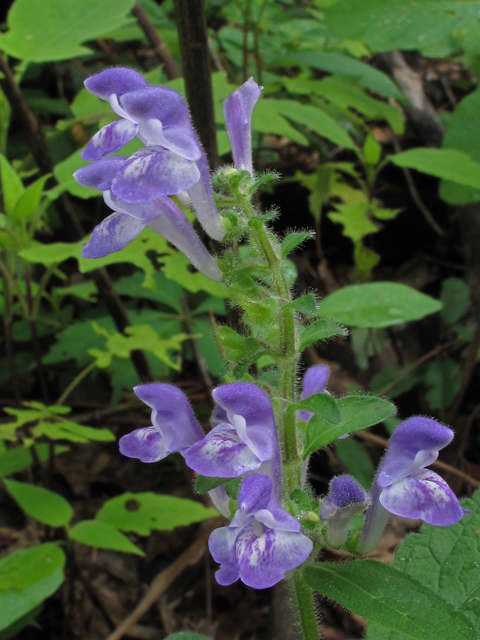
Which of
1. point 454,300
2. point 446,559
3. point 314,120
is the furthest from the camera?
point 454,300

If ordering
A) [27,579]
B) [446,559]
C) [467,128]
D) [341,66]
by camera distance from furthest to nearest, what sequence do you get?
[341,66], [467,128], [27,579], [446,559]

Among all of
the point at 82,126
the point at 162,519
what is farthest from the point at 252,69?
the point at 162,519

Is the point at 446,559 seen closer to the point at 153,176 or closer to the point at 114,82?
the point at 153,176

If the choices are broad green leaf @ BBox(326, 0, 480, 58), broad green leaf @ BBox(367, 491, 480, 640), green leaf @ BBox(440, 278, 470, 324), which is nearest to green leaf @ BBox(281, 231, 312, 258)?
broad green leaf @ BBox(367, 491, 480, 640)

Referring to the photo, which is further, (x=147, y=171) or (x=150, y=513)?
(x=150, y=513)

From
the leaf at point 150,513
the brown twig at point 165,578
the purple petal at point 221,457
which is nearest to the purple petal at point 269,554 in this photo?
the purple petal at point 221,457

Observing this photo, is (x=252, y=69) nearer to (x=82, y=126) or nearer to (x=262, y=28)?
(x=262, y=28)

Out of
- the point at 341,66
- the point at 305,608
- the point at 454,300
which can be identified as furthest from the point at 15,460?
the point at 454,300

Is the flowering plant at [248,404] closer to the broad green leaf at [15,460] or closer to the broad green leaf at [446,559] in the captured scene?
the broad green leaf at [446,559]
